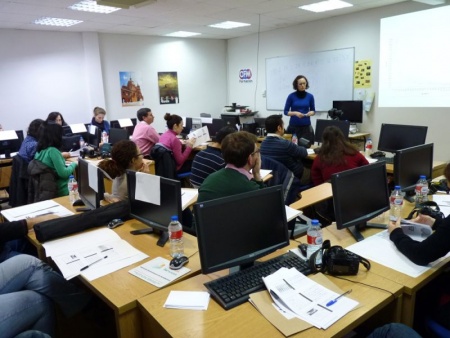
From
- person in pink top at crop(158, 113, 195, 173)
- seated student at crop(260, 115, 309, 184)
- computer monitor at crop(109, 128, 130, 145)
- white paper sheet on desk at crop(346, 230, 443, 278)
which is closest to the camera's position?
white paper sheet on desk at crop(346, 230, 443, 278)

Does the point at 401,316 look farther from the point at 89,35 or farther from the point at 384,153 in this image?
the point at 89,35

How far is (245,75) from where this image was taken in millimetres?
9141

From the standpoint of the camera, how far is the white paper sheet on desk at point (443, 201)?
8.01 feet

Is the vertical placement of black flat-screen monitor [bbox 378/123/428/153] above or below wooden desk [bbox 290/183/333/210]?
above

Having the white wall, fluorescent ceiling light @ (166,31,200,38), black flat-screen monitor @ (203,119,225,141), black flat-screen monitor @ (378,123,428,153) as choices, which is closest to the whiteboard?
the white wall

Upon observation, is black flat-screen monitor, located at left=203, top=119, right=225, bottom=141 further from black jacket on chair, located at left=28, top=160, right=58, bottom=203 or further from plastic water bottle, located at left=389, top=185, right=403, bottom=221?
plastic water bottle, located at left=389, top=185, right=403, bottom=221

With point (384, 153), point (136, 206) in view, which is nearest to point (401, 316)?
point (136, 206)

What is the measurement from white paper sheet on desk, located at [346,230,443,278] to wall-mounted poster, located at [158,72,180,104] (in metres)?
7.16

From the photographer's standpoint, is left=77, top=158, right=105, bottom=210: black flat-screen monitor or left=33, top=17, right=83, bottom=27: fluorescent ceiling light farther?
left=33, top=17, right=83, bottom=27: fluorescent ceiling light

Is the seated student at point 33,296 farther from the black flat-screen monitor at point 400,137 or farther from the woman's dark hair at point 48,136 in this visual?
the black flat-screen monitor at point 400,137

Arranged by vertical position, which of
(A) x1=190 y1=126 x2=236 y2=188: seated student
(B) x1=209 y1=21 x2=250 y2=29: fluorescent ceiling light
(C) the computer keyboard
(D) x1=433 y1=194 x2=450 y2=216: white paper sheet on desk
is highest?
(B) x1=209 y1=21 x2=250 y2=29: fluorescent ceiling light

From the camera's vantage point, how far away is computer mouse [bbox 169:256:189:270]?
5.83 feet

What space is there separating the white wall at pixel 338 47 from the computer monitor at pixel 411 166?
3461mm

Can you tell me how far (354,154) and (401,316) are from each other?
6.27 ft
